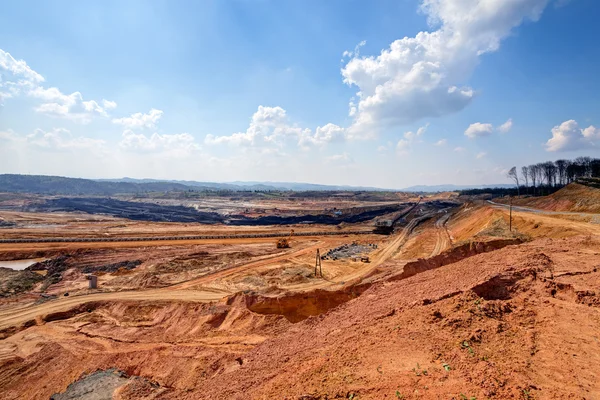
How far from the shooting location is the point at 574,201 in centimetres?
6012

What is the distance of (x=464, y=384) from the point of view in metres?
7.89

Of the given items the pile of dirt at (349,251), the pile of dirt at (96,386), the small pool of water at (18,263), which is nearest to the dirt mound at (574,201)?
the pile of dirt at (349,251)

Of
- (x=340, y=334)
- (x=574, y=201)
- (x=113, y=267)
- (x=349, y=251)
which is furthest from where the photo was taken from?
(x=574, y=201)

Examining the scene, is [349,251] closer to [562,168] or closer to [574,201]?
[574,201]

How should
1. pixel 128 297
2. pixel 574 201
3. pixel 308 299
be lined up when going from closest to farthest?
1. pixel 308 299
2. pixel 128 297
3. pixel 574 201

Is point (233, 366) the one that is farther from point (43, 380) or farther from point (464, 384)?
point (43, 380)

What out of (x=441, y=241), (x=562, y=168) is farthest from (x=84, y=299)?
(x=562, y=168)

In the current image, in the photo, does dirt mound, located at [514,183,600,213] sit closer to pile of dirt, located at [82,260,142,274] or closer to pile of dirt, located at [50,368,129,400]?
pile of dirt, located at [50,368,129,400]

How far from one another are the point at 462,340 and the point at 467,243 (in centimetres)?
2127

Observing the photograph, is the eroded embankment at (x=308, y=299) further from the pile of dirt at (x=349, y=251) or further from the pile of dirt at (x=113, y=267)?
the pile of dirt at (x=113, y=267)

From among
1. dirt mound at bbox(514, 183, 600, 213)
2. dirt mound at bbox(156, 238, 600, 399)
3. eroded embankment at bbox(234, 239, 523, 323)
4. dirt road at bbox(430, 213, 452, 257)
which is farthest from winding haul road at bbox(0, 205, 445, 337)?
dirt mound at bbox(514, 183, 600, 213)

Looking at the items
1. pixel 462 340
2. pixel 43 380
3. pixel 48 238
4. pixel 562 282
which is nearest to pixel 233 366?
pixel 462 340

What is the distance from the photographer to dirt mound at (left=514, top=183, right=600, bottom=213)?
54.1 metres

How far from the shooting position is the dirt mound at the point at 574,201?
54.1 m
